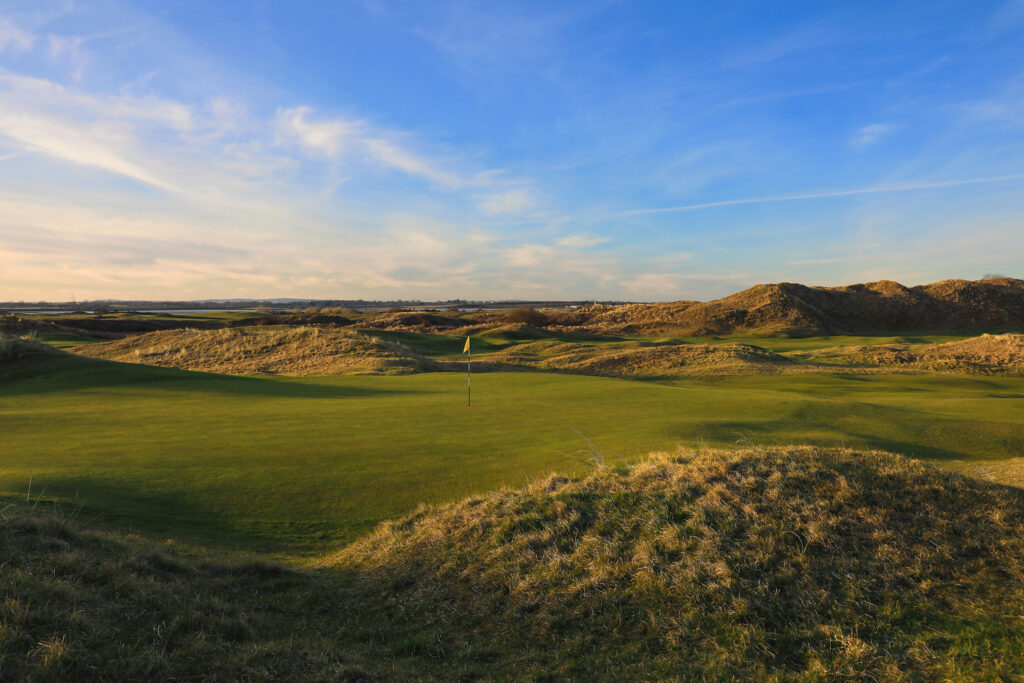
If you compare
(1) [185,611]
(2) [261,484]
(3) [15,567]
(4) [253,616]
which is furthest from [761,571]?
(2) [261,484]

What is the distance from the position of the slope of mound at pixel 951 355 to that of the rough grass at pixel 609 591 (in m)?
39.7

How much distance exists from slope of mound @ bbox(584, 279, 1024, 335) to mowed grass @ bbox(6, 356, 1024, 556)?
56.4 metres

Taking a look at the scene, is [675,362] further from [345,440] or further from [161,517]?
[161,517]

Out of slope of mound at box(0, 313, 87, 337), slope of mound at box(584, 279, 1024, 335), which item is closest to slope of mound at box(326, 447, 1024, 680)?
slope of mound at box(0, 313, 87, 337)

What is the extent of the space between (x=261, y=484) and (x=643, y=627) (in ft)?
26.2

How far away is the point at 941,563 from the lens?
587cm

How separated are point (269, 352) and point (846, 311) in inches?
3038

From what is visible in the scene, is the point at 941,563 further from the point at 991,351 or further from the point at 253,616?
the point at 991,351

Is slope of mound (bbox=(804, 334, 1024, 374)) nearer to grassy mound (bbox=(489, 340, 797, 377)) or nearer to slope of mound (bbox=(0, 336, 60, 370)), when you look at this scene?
grassy mound (bbox=(489, 340, 797, 377))

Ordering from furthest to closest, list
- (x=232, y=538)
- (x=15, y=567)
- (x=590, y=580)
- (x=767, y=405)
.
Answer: (x=767, y=405)
(x=232, y=538)
(x=590, y=580)
(x=15, y=567)

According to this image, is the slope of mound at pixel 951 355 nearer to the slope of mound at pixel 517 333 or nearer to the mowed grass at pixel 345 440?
the mowed grass at pixel 345 440

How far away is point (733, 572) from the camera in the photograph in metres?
5.98


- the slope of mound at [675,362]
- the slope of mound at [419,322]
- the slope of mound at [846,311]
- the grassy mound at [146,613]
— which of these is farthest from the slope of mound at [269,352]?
the slope of mound at [846,311]

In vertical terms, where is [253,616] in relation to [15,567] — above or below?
below
